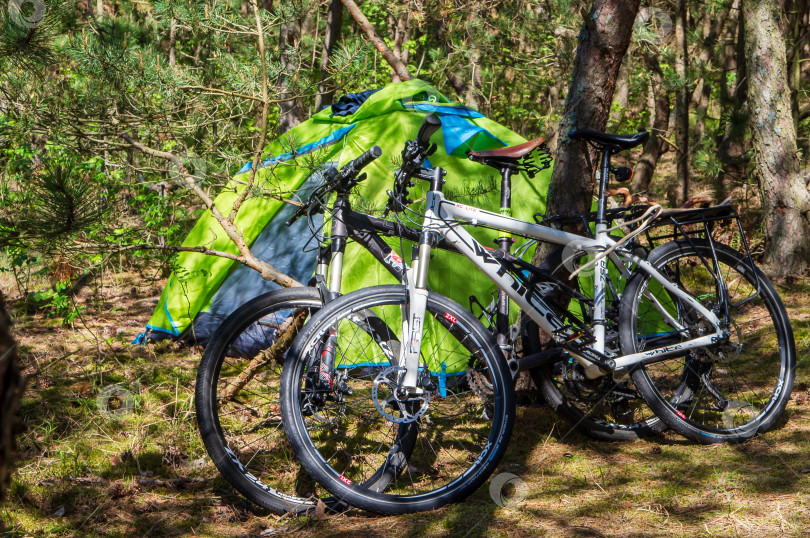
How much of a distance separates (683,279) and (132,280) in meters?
5.09

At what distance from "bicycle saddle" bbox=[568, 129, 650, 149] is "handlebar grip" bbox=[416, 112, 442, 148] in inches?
28.7

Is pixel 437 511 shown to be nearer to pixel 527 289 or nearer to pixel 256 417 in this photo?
pixel 527 289

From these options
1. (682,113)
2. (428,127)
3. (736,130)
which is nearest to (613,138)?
(428,127)

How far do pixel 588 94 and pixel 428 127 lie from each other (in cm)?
120

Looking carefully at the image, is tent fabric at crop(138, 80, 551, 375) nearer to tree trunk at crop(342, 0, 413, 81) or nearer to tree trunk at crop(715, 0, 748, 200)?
tree trunk at crop(342, 0, 413, 81)

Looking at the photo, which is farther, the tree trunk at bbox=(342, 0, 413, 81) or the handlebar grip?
the tree trunk at bbox=(342, 0, 413, 81)

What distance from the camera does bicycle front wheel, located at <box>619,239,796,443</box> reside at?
2926 mm

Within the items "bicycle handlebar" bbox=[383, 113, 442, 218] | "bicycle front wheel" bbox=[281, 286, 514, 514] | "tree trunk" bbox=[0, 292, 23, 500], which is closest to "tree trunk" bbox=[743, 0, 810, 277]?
"bicycle front wheel" bbox=[281, 286, 514, 514]

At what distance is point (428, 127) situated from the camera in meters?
2.65

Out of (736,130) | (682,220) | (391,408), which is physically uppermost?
(736,130)

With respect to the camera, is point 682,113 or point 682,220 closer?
point 682,220

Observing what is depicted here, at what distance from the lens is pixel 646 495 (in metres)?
2.61

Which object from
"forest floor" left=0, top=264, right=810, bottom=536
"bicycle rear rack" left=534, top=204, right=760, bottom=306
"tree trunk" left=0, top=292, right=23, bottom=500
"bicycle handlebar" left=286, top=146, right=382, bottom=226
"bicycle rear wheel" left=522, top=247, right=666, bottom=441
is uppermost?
"bicycle handlebar" left=286, top=146, right=382, bottom=226

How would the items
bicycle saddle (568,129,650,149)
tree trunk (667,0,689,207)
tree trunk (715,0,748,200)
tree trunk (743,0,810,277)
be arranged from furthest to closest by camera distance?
tree trunk (667,0,689,207) < tree trunk (715,0,748,200) < tree trunk (743,0,810,277) < bicycle saddle (568,129,650,149)
